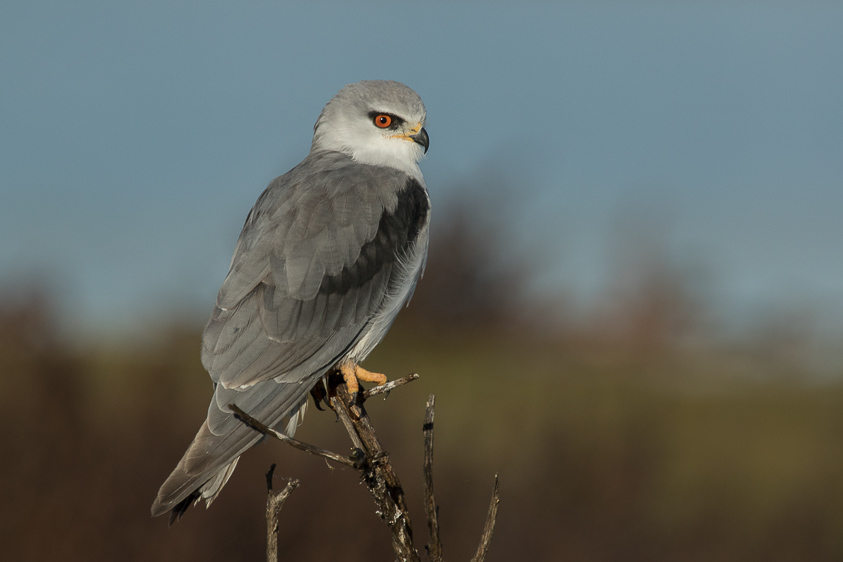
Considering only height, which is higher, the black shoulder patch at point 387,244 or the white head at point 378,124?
the white head at point 378,124

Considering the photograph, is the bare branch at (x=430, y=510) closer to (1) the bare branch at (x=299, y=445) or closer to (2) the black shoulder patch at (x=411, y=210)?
(1) the bare branch at (x=299, y=445)

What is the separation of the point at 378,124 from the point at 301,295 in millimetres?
1392

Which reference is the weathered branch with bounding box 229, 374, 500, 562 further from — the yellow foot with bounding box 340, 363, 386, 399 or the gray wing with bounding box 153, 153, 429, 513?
the yellow foot with bounding box 340, 363, 386, 399

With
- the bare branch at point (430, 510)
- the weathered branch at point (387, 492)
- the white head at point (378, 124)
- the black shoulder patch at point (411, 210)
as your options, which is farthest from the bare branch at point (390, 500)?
the white head at point (378, 124)

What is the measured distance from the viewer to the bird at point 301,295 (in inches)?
132

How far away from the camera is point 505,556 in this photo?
757 cm

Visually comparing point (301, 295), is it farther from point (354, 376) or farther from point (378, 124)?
point (378, 124)

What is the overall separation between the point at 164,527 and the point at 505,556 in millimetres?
3193

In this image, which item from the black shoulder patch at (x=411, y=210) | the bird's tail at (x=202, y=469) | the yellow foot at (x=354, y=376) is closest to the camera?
the bird's tail at (x=202, y=469)

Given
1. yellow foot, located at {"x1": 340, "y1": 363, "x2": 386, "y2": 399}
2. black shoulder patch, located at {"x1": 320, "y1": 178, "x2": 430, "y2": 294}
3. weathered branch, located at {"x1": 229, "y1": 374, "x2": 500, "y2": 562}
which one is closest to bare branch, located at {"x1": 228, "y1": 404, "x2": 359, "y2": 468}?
Result: weathered branch, located at {"x1": 229, "y1": 374, "x2": 500, "y2": 562}

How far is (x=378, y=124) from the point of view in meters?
4.63

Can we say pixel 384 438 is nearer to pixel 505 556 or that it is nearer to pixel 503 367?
pixel 505 556

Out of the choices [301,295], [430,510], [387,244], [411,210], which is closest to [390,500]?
[430,510]

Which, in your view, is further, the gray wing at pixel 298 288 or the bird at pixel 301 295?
the gray wing at pixel 298 288
